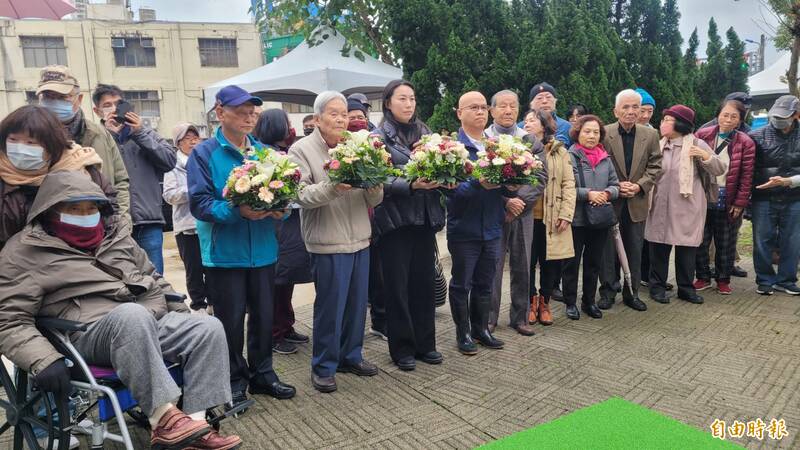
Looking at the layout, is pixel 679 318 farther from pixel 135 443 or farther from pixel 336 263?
pixel 135 443

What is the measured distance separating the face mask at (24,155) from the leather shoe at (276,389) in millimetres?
1987

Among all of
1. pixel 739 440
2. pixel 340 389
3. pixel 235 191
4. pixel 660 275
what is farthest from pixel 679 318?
pixel 235 191

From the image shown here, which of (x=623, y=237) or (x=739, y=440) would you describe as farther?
(x=623, y=237)

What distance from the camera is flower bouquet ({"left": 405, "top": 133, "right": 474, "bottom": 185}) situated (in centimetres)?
384

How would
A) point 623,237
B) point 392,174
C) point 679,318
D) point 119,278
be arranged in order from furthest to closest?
point 623,237 → point 679,318 → point 392,174 → point 119,278

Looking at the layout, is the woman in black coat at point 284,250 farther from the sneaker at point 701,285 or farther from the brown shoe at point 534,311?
the sneaker at point 701,285

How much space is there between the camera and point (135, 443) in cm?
337

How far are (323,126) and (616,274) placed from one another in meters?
4.04

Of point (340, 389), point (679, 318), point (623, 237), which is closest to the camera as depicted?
point (340, 389)

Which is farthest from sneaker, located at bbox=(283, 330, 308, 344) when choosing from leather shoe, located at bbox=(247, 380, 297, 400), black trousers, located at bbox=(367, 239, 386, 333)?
leather shoe, located at bbox=(247, 380, 297, 400)

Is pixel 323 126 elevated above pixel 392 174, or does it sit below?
above

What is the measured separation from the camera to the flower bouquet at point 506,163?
13.6ft

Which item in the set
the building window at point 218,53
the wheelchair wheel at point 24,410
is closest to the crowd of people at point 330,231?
the wheelchair wheel at point 24,410

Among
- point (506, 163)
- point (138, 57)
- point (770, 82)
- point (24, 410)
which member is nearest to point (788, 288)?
point (506, 163)
